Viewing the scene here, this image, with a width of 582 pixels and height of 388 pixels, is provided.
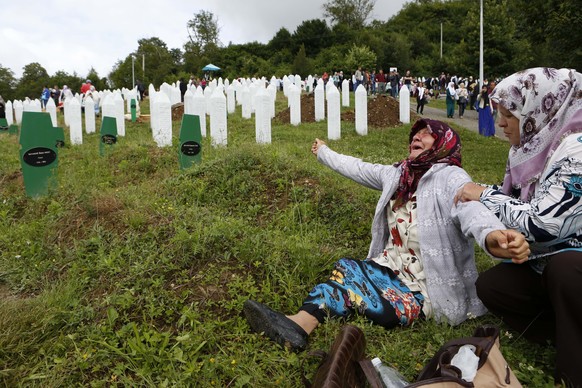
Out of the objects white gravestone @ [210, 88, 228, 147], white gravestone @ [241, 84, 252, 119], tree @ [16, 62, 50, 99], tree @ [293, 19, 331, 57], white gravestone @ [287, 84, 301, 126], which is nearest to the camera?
white gravestone @ [210, 88, 228, 147]

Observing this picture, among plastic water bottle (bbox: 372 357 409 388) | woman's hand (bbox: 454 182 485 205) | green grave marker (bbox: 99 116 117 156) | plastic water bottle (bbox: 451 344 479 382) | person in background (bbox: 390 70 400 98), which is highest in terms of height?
person in background (bbox: 390 70 400 98)

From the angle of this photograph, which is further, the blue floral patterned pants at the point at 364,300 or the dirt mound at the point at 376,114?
the dirt mound at the point at 376,114

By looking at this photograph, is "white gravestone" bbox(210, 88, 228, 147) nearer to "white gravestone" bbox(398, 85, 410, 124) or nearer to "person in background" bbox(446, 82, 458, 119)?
"white gravestone" bbox(398, 85, 410, 124)

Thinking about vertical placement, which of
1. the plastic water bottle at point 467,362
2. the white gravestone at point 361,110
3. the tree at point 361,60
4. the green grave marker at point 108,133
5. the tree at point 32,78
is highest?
the tree at point 32,78

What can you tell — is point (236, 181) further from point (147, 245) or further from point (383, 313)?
point (383, 313)

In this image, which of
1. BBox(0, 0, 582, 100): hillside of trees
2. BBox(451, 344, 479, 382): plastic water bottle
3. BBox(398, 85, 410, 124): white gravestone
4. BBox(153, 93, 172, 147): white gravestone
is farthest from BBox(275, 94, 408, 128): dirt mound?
BBox(0, 0, 582, 100): hillside of trees

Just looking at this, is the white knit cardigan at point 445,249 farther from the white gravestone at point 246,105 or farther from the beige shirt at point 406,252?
the white gravestone at point 246,105

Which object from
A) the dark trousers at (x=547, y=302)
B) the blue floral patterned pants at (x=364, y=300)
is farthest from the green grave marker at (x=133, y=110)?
the dark trousers at (x=547, y=302)

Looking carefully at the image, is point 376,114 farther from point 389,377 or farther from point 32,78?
point 32,78

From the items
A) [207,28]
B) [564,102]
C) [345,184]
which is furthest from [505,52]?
[207,28]

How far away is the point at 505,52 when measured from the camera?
1253 inches

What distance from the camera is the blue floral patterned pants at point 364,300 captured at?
272 cm

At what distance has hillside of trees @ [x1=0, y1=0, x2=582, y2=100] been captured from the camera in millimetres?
31984

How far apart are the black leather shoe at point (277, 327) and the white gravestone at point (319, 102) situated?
33.3 ft
